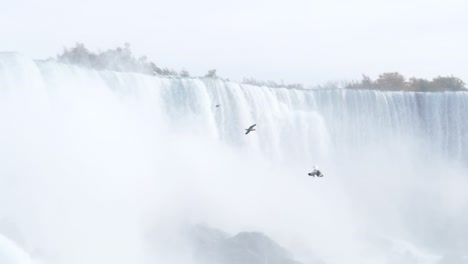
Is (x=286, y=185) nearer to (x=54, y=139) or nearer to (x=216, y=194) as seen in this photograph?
(x=216, y=194)

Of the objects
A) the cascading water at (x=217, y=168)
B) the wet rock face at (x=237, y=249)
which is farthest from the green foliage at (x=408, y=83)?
the wet rock face at (x=237, y=249)

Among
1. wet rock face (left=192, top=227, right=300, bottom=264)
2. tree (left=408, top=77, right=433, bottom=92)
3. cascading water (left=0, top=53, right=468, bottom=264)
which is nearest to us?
cascading water (left=0, top=53, right=468, bottom=264)

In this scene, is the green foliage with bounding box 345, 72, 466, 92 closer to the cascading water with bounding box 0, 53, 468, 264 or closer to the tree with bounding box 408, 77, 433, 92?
the tree with bounding box 408, 77, 433, 92

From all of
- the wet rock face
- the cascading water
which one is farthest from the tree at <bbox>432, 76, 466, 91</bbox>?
the wet rock face

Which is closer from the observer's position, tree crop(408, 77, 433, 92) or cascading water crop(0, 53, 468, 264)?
cascading water crop(0, 53, 468, 264)

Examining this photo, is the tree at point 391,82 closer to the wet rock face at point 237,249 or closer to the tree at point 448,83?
the tree at point 448,83

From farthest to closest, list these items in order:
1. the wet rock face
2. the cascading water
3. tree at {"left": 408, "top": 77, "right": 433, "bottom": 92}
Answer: tree at {"left": 408, "top": 77, "right": 433, "bottom": 92}, the wet rock face, the cascading water
